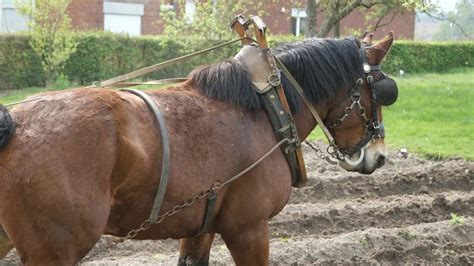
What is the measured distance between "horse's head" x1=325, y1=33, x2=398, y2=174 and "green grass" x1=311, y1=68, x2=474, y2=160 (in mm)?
5792

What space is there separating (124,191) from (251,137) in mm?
832

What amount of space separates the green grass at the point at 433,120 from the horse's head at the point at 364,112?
5.79 meters

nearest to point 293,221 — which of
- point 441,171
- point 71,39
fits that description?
point 441,171

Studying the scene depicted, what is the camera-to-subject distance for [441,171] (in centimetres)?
884

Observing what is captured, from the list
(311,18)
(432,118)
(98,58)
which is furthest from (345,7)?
(98,58)

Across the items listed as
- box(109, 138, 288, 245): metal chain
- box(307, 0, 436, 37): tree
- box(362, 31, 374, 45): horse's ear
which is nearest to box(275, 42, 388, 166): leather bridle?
box(362, 31, 374, 45): horse's ear

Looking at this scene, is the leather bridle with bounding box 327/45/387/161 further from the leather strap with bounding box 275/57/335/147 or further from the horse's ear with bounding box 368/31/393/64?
the leather strap with bounding box 275/57/335/147

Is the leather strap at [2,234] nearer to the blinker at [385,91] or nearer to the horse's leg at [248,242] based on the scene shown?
the horse's leg at [248,242]

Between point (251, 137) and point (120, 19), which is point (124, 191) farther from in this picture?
point (120, 19)

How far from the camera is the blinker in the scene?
432 centimetres

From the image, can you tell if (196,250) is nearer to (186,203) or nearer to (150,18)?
(186,203)

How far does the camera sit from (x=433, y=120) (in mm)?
12844

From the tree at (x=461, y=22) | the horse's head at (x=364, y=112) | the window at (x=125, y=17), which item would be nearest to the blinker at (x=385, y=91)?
the horse's head at (x=364, y=112)

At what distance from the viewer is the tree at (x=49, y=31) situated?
1745 centimetres
